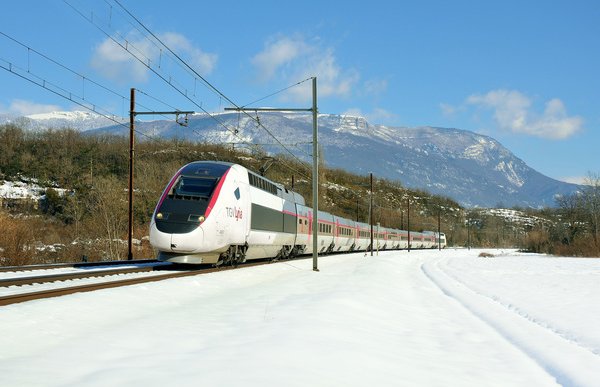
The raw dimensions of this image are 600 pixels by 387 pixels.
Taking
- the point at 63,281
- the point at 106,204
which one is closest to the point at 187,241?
the point at 63,281

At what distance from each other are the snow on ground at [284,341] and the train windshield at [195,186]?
6.42 metres

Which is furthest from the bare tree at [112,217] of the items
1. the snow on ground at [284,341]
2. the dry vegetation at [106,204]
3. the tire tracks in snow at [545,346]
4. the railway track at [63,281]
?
the tire tracks in snow at [545,346]

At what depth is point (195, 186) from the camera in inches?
822

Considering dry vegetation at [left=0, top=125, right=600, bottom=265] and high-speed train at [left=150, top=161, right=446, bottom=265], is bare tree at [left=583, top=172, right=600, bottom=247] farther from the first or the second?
high-speed train at [left=150, top=161, right=446, bottom=265]

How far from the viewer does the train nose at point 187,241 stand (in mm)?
19328

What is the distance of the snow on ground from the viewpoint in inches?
227

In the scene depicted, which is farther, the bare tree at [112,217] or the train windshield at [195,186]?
the bare tree at [112,217]

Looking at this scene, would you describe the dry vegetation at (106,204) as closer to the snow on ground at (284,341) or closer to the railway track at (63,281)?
the railway track at (63,281)

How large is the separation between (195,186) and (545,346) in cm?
1447

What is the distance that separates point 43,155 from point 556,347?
118 meters

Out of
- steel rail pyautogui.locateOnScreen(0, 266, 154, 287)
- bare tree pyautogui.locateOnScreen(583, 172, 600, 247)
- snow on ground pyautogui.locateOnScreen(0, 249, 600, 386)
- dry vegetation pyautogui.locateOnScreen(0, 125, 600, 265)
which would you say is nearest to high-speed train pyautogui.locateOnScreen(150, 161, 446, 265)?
steel rail pyautogui.locateOnScreen(0, 266, 154, 287)

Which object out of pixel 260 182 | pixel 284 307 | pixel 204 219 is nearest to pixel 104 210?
pixel 260 182

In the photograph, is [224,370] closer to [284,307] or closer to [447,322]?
[284,307]

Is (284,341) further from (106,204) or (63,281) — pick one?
(106,204)
